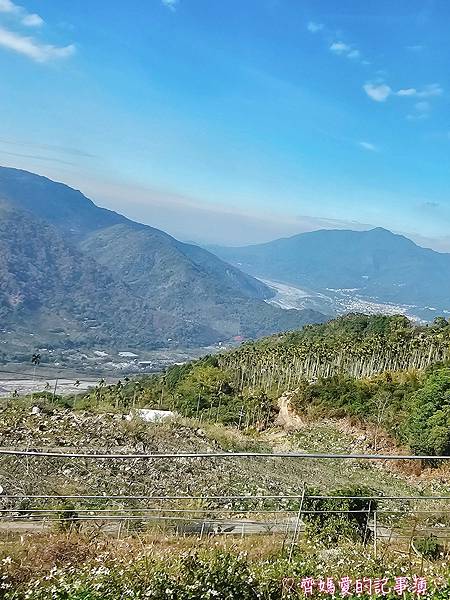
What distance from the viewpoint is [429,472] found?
16.4 meters

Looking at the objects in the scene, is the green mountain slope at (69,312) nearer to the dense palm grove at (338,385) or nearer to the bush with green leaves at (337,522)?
the dense palm grove at (338,385)

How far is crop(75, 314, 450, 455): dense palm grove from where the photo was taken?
21031mm

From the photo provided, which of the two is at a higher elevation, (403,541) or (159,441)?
(403,541)

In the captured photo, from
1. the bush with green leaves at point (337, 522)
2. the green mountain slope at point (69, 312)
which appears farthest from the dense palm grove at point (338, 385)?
the green mountain slope at point (69, 312)

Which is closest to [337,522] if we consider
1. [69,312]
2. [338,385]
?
[338,385]

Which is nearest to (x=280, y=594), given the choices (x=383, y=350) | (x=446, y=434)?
(x=446, y=434)

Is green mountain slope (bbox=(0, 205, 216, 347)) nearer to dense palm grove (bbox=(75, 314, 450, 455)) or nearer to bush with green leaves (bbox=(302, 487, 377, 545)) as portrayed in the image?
dense palm grove (bbox=(75, 314, 450, 455))

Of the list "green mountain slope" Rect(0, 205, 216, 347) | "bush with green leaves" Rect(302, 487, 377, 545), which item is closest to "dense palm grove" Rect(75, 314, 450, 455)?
"bush with green leaves" Rect(302, 487, 377, 545)

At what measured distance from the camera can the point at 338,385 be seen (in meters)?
30.0

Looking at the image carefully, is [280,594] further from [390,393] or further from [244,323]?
[244,323]

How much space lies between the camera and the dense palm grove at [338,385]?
21.0 m

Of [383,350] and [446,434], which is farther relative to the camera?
[383,350]

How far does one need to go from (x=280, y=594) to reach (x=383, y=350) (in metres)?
38.2

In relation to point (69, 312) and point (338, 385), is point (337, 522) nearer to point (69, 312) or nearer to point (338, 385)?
point (338, 385)
